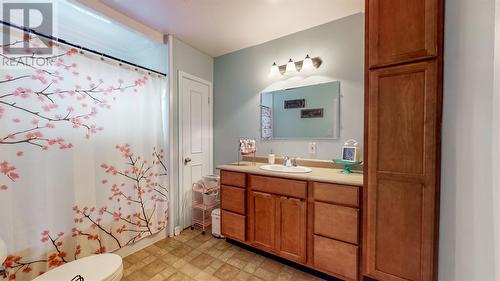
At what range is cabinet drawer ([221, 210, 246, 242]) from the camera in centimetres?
205

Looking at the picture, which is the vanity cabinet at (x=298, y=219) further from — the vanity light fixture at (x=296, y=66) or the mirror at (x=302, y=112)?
the vanity light fixture at (x=296, y=66)

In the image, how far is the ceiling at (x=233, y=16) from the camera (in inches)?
69.5

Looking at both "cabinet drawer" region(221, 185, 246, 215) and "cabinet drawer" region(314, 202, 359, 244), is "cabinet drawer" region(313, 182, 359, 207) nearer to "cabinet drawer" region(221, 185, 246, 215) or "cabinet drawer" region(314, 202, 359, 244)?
"cabinet drawer" region(314, 202, 359, 244)

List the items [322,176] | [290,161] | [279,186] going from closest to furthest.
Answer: [322,176], [279,186], [290,161]

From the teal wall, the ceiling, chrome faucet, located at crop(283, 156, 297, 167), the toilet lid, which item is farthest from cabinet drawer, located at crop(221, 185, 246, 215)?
the ceiling

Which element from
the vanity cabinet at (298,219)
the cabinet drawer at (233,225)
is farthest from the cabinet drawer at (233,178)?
the cabinet drawer at (233,225)

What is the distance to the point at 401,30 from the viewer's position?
1.14 metres

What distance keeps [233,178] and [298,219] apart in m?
0.78

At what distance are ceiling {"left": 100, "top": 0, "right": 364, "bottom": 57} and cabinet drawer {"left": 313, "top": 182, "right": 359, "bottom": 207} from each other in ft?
5.28

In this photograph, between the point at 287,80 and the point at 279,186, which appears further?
the point at 287,80

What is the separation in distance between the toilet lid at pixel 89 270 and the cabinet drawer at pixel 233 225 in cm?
106

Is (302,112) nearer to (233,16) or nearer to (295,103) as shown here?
(295,103)

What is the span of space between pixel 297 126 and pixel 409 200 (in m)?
1.31

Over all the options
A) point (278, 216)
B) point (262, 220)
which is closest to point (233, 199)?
point (262, 220)
